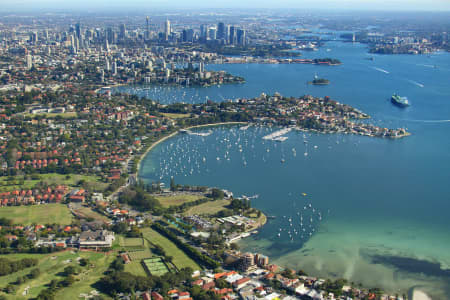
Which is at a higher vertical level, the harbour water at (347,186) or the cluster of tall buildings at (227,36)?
the cluster of tall buildings at (227,36)

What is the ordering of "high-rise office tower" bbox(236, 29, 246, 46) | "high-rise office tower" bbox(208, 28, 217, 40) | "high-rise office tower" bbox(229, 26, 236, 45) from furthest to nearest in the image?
"high-rise office tower" bbox(208, 28, 217, 40)
"high-rise office tower" bbox(229, 26, 236, 45)
"high-rise office tower" bbox(236, 29, 246, 46)

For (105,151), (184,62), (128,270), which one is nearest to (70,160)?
(105,151)

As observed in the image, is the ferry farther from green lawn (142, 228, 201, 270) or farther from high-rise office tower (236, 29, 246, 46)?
high-rise office tower (236, 29, 246, 46)

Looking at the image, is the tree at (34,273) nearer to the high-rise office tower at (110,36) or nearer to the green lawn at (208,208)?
the green lawn at (208,208)

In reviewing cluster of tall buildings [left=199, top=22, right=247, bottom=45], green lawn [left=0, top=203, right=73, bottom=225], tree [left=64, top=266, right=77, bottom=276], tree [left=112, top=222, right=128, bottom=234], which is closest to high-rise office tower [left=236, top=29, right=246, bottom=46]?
cluster of tall buildings [left=199, top=22, right=247, bottom=45]

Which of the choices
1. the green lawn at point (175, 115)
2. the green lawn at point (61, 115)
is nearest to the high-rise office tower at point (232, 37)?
the green lawn at point (175, 115)

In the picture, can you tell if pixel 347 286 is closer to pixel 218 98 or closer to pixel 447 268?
pixel 447 268

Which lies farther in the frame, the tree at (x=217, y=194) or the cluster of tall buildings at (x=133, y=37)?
the cluster of tall buildings at (x=133, y=37)
